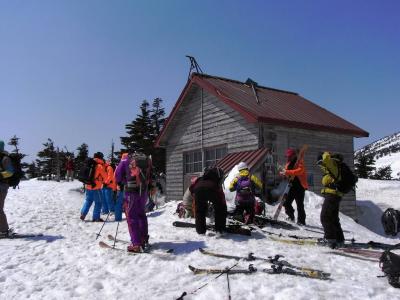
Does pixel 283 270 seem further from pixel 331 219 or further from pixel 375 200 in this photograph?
pixel 375 200

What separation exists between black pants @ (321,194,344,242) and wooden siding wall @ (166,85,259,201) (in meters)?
6.31

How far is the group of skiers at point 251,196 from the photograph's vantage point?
6.96m

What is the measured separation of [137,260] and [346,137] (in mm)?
12404

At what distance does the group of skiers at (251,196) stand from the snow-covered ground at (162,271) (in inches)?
19.1

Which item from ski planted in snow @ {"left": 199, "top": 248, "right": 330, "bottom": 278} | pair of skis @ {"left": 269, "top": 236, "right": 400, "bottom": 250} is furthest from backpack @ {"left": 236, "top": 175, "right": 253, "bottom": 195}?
ski planted in snow @ {"left": 199, "top": 248, "right": 330, "bottom": 278}

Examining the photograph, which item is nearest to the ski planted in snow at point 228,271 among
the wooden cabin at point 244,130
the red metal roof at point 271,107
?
the wooden cabin at point 244,130

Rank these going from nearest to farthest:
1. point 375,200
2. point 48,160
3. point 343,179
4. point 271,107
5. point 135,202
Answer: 1. point 135,202
2. point 343,179
3. point 271,107
4. point 375,200
5. point 48,160

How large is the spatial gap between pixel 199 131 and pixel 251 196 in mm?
7674

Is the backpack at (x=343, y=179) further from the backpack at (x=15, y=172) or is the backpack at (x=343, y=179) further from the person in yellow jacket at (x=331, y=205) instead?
the backpack at (x=15, y=172)

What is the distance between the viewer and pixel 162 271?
546 cm

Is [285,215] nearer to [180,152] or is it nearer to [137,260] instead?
[137,260]

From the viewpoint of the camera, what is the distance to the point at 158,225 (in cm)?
922

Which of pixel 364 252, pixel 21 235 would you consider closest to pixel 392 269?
pixel 364 252

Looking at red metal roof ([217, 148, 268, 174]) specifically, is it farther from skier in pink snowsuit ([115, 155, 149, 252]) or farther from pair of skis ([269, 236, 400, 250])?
skier in pink snowsuit ([115, 155, 149, 252])
